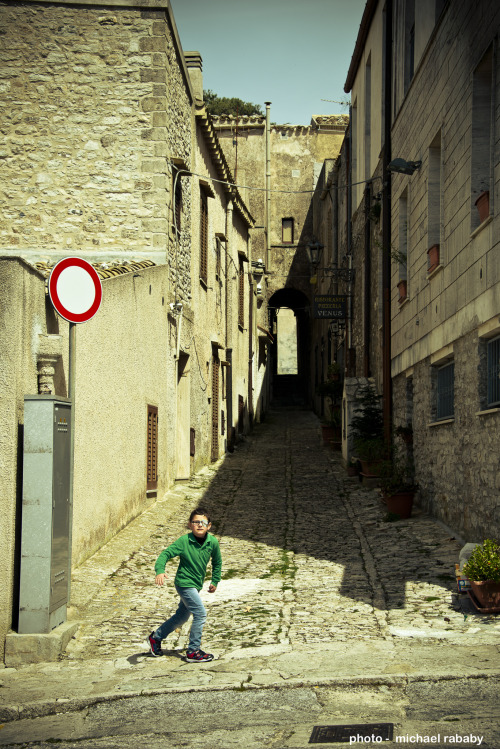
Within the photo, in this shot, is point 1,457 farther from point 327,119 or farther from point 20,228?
point 327,119

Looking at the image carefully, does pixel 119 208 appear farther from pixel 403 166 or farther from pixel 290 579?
pixel 290 579

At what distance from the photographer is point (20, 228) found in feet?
44.5

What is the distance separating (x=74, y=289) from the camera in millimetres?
6816

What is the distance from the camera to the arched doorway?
3678cm

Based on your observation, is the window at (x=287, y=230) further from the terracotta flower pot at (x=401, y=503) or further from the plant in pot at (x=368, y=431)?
the terracotta flower pot at (x=401, y=503)

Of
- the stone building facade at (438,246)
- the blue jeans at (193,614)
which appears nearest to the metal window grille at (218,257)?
the stone building facade at (438,246)

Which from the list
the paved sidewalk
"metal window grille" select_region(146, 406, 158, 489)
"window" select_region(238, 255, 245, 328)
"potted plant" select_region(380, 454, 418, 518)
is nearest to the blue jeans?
the paved sidewalk

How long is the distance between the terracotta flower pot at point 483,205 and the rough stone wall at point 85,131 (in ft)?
19.5

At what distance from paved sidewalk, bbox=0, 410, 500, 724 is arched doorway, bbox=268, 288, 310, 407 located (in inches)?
907

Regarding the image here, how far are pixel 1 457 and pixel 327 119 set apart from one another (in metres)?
29.7

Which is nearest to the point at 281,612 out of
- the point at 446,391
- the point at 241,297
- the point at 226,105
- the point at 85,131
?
the point at 446,391

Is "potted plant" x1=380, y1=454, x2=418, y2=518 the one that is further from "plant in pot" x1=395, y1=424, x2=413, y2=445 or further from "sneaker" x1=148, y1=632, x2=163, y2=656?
"sneaker" x1=148, y1=632, x2=163, y2=656

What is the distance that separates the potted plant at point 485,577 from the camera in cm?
685

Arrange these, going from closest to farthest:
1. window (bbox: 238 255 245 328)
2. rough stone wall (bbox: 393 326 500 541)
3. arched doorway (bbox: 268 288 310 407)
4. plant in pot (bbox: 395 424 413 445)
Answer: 1. rough stone wall (bbox: 393 326 500 541)
2. plant in pot (bbox: 395 424 413 445)
3. window (bbox: 238 255 245 328)
4. arched doorway (bbox: 268 288 310 407)
